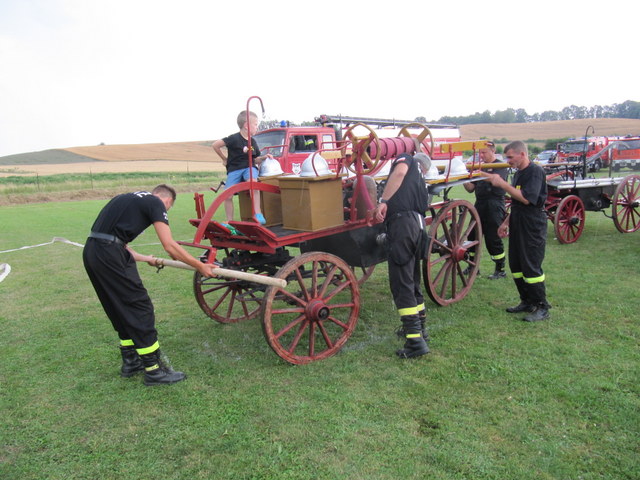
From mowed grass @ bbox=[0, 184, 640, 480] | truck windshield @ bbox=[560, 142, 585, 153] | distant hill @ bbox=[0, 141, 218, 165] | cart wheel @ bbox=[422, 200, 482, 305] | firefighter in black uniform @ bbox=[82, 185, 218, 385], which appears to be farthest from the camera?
distant hill @ bbox=[0, 141, 218, 165]

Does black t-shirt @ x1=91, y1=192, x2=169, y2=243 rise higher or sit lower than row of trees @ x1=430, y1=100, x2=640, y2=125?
lower

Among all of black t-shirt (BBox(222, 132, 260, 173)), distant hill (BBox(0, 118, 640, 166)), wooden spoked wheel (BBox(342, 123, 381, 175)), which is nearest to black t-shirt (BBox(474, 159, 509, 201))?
wooden spoked wheel (BBox(342, 123, 381, 175))

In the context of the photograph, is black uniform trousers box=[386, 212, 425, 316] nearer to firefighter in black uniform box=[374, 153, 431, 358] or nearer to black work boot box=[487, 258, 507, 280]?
firefighter in black uniform box=[374, 153, 431, 358]

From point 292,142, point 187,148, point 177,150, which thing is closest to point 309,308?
point 292,142

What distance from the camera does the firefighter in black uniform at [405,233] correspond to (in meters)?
3.98

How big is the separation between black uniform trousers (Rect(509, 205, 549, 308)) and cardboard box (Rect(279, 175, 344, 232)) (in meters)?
2.06

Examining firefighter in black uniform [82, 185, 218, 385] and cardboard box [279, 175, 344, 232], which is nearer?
firefighter in black uniform [82, 185, 218, 385]

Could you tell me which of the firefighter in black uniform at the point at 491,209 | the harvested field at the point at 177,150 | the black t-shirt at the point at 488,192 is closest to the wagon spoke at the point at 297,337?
the firefighter in black uniform at the point at 491,209

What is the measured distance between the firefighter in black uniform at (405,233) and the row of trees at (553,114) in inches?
2762

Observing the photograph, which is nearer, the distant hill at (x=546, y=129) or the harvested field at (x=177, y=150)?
the harvested field at (x=177, y=150)

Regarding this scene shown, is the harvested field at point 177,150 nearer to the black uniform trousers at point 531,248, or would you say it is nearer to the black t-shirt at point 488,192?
the black t-shirt at point 488,192

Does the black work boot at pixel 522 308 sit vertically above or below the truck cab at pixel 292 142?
below

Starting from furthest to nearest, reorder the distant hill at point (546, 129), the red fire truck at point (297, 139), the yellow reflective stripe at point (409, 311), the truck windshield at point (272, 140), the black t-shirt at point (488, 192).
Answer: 1. the distant hill at point (546, 129)
2. the truck windshield at point (272, 140)
3. the red fire truck at point (297, 139)
4. the black t-shirt at point (488, 192)
5. the yellow reflective stripe at point (409, 311)

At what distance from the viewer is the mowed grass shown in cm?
268
